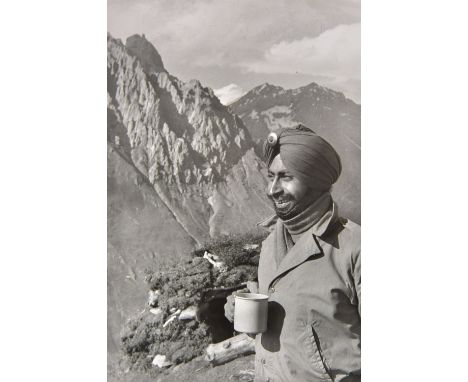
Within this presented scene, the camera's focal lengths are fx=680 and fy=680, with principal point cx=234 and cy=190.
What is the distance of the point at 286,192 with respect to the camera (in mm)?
3871

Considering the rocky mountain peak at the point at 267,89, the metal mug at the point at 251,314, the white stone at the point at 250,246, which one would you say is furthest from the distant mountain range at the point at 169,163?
the metal mug at the point at 251,314

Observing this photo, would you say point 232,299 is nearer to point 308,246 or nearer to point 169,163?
point 308,246

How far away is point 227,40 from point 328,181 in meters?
Result: 1.09

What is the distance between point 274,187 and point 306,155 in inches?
10.6

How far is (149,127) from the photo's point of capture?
439 cm

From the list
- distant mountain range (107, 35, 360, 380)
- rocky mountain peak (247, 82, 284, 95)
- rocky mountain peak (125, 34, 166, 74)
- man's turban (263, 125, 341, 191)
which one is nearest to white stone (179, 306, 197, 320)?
distant mountain range (107, 35, 360, 380)

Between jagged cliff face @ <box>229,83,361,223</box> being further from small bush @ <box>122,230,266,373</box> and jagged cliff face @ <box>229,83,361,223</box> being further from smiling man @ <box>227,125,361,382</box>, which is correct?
small bush @ <box>122,230,266,373</box>

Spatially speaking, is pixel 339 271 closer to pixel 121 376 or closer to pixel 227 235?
pixel 227 235

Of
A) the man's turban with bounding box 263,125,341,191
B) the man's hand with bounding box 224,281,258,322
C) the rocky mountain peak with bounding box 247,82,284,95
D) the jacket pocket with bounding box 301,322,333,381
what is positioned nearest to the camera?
the jacket pocket with bounding box 301,322,333,381

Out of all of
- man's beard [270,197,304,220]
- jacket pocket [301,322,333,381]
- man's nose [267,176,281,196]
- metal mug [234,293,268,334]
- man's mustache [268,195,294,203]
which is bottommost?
jacket pocket [301,322,333,381]

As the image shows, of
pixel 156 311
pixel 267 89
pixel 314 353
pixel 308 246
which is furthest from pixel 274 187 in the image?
pixel 156 311

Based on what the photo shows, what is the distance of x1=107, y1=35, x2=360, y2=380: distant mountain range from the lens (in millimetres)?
4266

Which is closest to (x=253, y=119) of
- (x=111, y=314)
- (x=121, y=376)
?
(x=111, y=314)

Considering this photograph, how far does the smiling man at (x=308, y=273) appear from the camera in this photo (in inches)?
146
